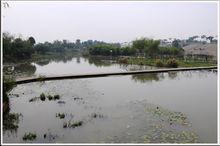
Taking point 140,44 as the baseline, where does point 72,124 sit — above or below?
below

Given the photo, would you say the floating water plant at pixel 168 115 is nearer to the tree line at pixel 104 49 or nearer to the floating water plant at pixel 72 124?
the floating water plant at pixel 72 124

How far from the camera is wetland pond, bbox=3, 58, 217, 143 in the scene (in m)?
6.36

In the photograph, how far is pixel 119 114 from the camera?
8.19 meters

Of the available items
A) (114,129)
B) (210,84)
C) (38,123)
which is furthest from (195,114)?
(210,84)

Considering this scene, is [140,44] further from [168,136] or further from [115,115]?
[168,136]

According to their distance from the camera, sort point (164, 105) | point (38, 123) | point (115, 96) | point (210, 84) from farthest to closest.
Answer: point (210, 84) → point (115, 96) → point (164, 105) → point (38, 123)

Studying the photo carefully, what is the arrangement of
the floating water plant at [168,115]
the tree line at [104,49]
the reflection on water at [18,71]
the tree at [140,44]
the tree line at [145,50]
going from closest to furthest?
the floating water plant at [168,115] → the reflection on water at [18,71] → the tree line at [104,49] → the tree line at [145,50] → the tree at [140,44]

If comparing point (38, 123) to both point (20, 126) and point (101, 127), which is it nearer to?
point (20, 126)

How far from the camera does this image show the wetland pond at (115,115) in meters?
6.36

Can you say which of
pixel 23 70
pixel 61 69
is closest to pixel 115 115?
pixel 23 70

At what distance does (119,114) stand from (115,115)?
17 cm

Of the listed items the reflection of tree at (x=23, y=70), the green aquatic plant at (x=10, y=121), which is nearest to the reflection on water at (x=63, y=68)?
the reflection of tree at (x=23, y=70)

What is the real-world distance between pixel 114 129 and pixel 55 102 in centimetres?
372

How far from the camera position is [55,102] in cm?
995
